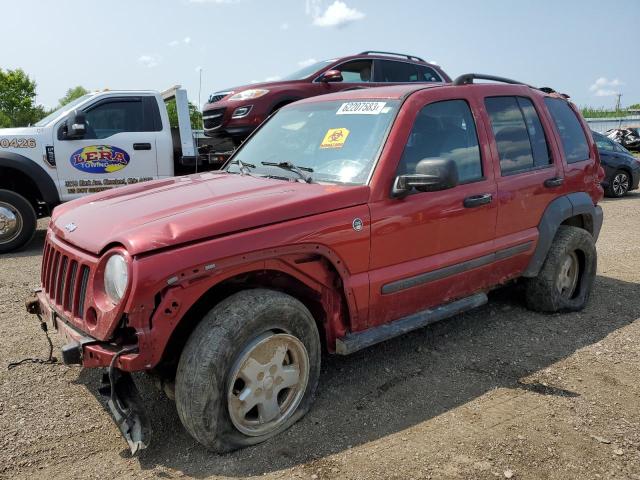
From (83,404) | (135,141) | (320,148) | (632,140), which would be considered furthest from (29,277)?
(632,140)

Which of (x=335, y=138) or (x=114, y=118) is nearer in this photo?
(x=335, y=138)

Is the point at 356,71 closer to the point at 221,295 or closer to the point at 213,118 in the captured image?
the point at 213,118

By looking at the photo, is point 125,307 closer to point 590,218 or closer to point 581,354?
point 581,354

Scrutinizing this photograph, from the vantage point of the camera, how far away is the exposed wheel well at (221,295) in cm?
289

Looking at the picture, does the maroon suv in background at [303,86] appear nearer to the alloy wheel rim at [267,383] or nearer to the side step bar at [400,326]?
the side step bar at [400,326]

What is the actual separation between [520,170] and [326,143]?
162 centimetres

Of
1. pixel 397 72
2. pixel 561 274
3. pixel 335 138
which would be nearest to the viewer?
pixel 335 138

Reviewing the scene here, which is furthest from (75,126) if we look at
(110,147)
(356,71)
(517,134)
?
(517,134)

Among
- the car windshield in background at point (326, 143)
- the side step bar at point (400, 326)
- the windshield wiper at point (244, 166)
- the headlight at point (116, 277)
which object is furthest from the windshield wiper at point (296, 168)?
the headlight at point (116, 277)

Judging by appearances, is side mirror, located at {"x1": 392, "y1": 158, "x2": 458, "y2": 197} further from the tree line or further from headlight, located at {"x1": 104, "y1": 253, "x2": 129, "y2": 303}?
the tree line

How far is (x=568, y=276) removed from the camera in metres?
4.99

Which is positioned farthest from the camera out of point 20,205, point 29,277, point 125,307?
point 20,205

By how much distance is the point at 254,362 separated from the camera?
114 inches

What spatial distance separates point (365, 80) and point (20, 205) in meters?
5.85
